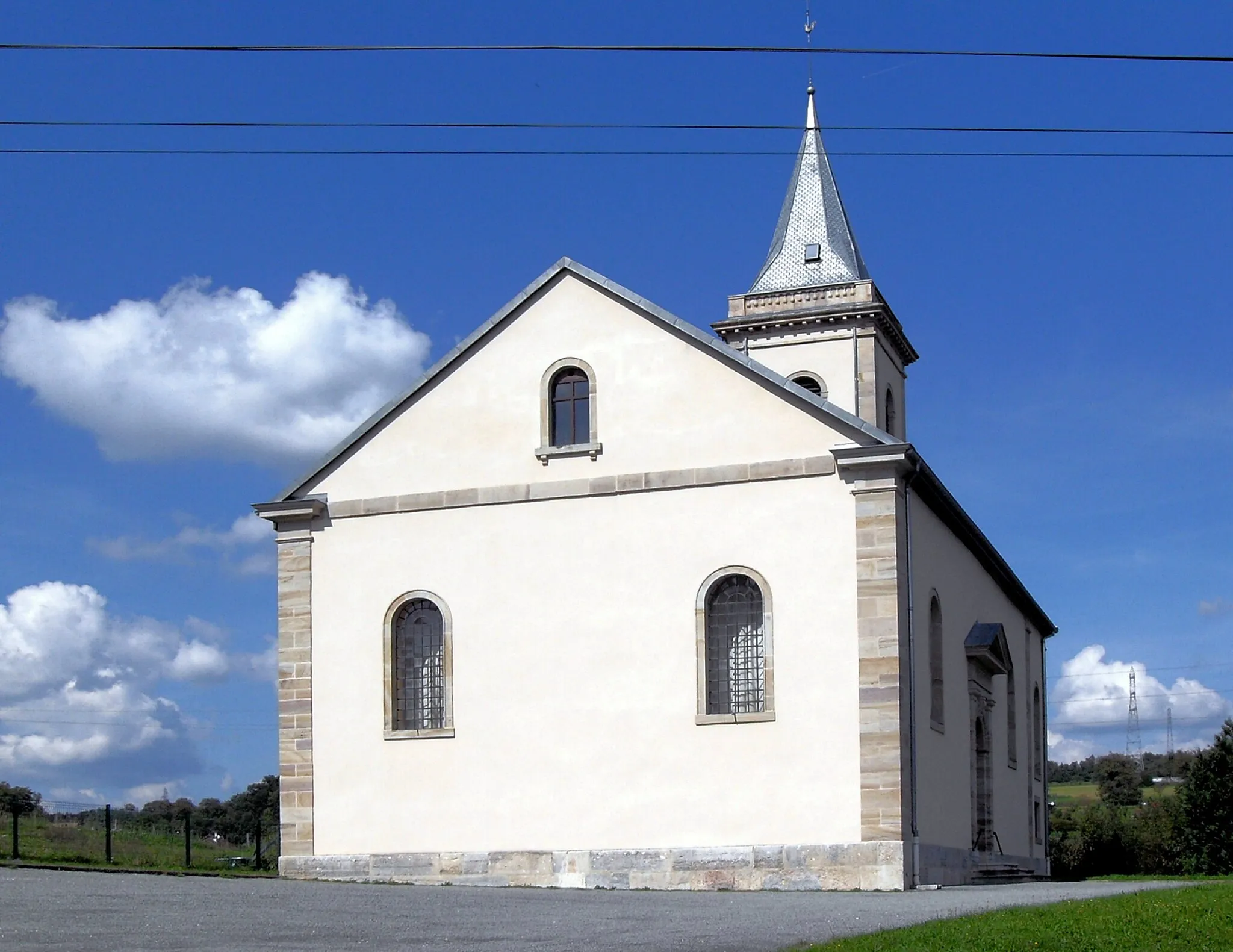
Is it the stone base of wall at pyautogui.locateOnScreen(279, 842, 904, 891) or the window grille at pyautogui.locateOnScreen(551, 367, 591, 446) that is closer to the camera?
the stone base of wall at pyautogui.locateOnScreen(279, 842, 904, 891)

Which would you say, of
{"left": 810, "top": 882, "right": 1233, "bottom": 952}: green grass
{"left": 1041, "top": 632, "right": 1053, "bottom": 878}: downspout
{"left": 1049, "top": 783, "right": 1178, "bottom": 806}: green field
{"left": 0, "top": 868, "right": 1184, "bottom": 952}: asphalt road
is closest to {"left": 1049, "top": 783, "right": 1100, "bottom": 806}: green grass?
{"left": 1049, "top": 783, "right": 1178, "bottom": 806}: green field

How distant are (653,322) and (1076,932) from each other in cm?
1484

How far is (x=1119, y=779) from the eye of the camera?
278ft

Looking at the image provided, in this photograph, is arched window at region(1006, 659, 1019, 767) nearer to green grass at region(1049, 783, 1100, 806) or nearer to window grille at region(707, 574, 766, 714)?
window grille at region(707, 574, 766, 714)

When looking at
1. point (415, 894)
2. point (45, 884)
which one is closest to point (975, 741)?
point (415, 894)

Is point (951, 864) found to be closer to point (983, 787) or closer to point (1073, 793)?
point (983, 787)

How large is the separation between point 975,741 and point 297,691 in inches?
525

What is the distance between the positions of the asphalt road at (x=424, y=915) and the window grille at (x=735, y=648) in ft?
11.2

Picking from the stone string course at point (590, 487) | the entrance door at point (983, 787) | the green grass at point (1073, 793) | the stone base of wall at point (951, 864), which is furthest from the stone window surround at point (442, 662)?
the green grass at point (1073, 793)

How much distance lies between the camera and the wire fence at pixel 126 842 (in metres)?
30.2

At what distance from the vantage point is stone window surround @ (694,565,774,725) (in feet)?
82.4

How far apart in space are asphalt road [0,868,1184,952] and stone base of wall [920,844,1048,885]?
2.28 meters

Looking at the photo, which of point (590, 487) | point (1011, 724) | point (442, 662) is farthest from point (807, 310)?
point (442, 662)

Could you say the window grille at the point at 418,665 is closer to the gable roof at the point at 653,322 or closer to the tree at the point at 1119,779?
the gable roof at the point at 653,322
